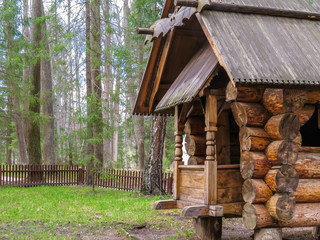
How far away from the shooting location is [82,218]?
11516mm

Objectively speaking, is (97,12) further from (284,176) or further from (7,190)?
(284,176)

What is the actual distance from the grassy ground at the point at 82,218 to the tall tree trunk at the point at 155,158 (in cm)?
65

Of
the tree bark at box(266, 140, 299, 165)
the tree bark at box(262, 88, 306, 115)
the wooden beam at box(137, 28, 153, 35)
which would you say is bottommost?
the tree bark at box(266, 140, 299, 165)

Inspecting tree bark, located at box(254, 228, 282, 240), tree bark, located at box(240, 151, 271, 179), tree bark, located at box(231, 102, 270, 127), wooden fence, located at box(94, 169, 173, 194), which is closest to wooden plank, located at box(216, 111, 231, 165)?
tree bark, located at box(231, 102, 270, 127)

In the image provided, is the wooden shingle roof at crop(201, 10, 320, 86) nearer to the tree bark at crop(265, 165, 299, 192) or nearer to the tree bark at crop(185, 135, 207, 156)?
the tree bark at crop(265, 165, 299, 192)

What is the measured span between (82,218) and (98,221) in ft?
2.23

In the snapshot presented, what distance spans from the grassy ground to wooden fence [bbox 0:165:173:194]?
3.30m

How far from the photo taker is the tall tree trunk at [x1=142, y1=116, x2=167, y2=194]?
15.8 metres

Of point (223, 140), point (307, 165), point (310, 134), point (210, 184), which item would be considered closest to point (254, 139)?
point (210, 184)

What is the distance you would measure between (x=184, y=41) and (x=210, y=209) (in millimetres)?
4176

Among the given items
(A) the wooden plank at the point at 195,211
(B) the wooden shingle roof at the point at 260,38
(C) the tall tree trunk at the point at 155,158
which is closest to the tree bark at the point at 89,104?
(C) the tall tree trunk at the point at 155,158

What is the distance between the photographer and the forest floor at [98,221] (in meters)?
9.66

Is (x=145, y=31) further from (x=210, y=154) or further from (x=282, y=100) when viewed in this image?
(x=282, y=100)

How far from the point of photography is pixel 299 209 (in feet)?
24.2
